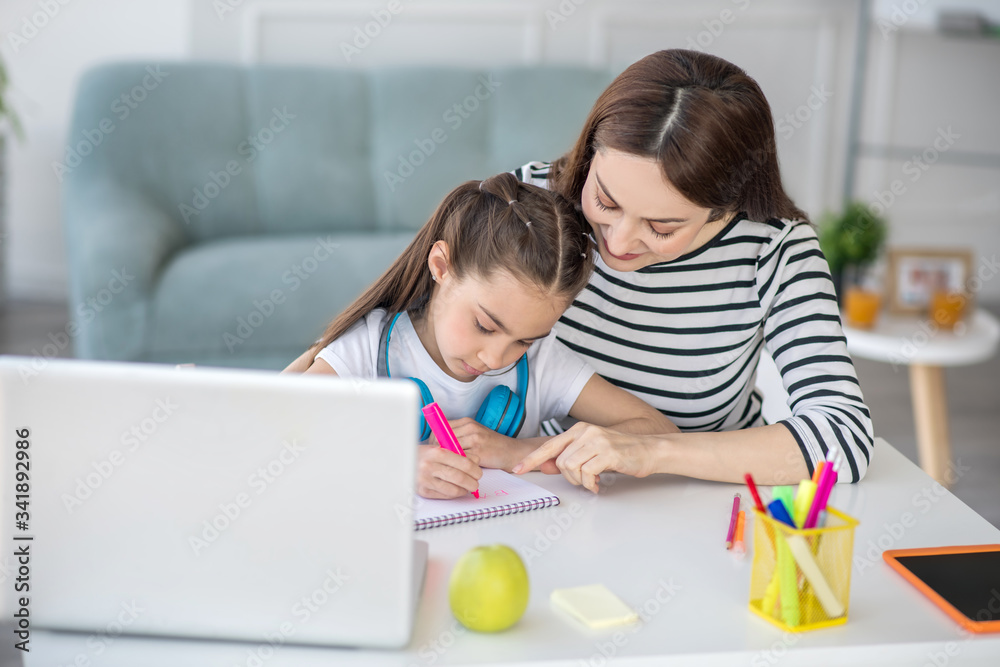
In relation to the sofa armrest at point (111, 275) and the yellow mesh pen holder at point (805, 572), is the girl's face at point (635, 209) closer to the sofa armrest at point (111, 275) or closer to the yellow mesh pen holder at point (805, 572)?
the yellow mesh pen holder at point (805, 572)

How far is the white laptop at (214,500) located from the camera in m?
0.66

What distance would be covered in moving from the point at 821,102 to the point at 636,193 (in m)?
3.07

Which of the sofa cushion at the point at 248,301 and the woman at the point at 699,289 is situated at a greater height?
the woman at the point at 699,289

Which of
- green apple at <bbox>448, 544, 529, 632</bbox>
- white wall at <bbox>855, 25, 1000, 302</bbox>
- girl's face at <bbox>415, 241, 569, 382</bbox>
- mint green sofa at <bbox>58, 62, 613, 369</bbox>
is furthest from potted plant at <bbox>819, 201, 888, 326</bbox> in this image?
green apple at <bbox>448, 544, 529, 632</bbox>

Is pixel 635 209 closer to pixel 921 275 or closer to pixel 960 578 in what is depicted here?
pixel 960 578

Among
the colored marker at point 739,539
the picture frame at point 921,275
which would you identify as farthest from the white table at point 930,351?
the colored marker at point 739,539

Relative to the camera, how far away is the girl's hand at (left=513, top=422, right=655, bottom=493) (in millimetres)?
1046

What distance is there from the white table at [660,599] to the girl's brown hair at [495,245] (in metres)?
0.26

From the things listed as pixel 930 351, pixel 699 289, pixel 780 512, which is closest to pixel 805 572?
pixel 780 512

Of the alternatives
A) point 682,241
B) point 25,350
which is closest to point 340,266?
point 25,350

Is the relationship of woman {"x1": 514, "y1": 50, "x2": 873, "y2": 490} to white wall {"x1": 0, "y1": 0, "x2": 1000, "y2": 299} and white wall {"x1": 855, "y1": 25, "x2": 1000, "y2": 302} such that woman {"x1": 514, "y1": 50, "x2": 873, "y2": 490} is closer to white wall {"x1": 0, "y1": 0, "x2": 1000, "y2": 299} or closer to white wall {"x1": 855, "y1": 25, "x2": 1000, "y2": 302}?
white wall {"x1": 0, "y1": 0, "x2": 1000, "y2": 299}

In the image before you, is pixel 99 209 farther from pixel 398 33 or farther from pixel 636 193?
pixel 636 193

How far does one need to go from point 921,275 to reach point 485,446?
214cm

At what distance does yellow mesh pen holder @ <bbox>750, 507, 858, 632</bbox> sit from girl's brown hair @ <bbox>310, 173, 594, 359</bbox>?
46 centimetres
